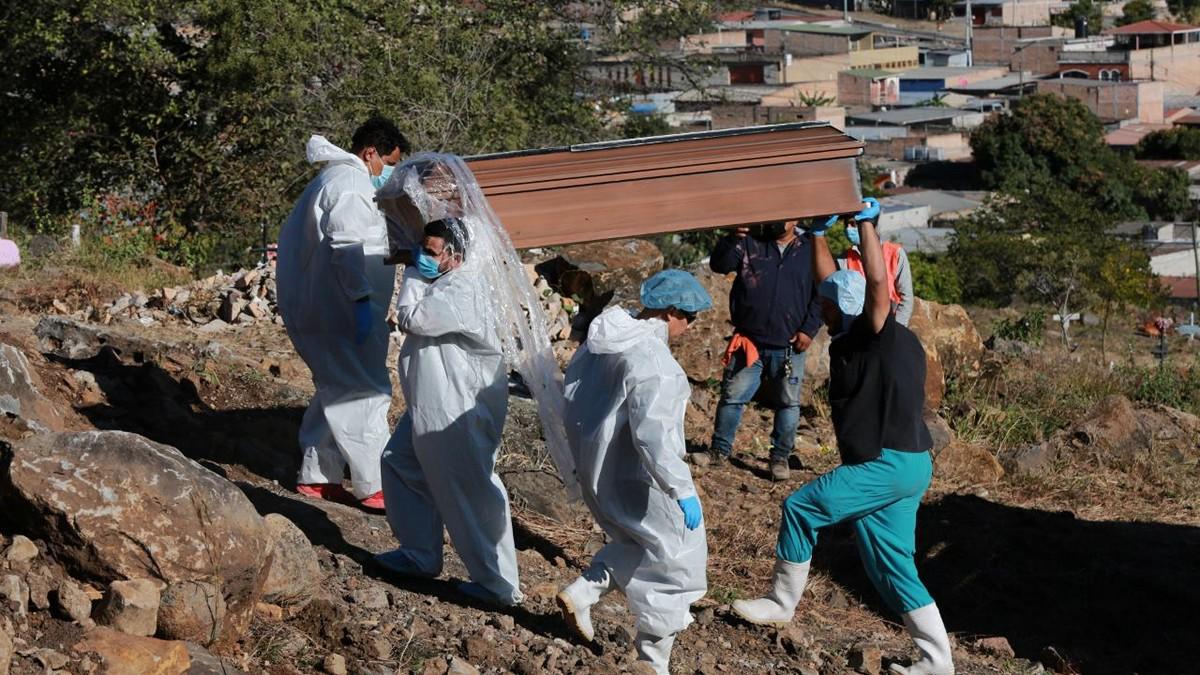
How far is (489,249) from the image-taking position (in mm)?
4957

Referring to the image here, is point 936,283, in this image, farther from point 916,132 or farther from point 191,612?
point 916,132

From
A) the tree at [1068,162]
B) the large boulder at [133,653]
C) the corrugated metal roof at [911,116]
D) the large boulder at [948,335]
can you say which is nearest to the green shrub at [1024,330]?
the large boulder at [948,335]

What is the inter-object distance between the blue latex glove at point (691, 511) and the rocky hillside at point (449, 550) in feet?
1.60

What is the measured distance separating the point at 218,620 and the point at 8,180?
1388 centimetres

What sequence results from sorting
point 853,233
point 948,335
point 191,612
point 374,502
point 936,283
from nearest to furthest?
point 191,612 → point 853,233 → point 374,502 → point 948,335 → point 936,283

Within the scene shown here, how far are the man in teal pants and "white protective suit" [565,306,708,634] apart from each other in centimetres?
59

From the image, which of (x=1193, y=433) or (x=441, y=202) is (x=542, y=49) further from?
(x=441, y=202)

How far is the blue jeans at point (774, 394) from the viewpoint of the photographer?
6.97 m

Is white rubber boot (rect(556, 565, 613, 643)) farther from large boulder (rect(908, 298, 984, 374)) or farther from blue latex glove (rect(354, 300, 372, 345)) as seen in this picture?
large boulder (rect(908, 298, 984, 374))

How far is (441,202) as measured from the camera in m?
4.88

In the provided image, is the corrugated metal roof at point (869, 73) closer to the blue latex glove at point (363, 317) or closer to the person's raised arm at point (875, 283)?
the blue latex glove at point (363, 317)

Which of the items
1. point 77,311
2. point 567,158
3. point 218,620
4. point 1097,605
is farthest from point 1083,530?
point 77,311

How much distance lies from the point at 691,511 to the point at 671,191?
4.25 feet

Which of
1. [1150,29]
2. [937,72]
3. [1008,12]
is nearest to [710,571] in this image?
[937,72]
